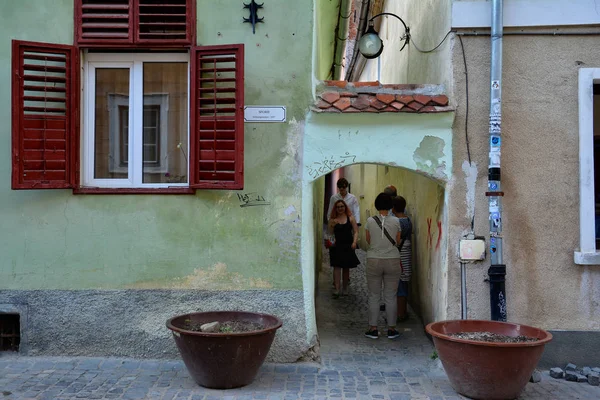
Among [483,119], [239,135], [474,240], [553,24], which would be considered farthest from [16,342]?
[553,24]

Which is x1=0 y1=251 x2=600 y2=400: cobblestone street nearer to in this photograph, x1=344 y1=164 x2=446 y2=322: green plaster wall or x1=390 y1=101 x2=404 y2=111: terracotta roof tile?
x1=344 y1=164 x2=446 y2=322: green plaster wall

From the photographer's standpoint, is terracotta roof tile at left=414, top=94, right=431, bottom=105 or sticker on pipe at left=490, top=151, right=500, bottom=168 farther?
terracotta roof tile at left=414, top=94, right=431, bottom=105

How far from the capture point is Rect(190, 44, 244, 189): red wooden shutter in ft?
22.3

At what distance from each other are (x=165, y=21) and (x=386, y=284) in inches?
153

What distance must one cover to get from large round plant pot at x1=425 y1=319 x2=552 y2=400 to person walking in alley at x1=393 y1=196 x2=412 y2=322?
9.03 feet

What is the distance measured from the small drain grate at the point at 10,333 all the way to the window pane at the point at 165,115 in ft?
7.19

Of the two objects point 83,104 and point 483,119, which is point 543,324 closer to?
point 483,119

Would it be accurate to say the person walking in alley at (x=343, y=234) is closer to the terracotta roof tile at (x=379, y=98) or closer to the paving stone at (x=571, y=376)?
the terracotta roof tile at (x=379, y=98)

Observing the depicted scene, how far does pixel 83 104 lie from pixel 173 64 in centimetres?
105

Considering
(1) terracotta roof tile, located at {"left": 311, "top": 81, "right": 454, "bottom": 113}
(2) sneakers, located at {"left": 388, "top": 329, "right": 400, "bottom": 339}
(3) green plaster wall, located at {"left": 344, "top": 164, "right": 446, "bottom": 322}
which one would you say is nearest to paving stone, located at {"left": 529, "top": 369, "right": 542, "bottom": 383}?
(3) green plaster wall, located at {"left": 344, "top": 164, "right": 446, "bottom": 322}

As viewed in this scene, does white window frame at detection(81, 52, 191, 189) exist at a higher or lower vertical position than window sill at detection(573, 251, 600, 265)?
higher

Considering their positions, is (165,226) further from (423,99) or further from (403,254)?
(403,254)

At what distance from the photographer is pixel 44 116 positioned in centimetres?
687

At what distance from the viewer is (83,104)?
719 centimetres
